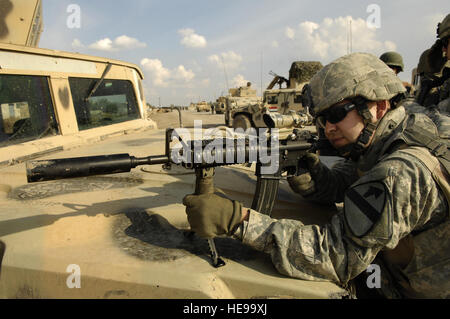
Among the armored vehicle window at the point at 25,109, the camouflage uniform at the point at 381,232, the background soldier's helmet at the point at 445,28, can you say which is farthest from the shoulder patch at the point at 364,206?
the armored vehicle window at the point at 25,109

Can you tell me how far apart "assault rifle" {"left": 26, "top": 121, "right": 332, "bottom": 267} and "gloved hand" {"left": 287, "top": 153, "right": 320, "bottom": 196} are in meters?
0.04

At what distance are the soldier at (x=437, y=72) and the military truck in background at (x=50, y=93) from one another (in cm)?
350

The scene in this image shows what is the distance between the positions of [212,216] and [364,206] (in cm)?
63

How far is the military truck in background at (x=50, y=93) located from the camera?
2678mm

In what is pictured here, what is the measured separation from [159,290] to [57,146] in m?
2.35

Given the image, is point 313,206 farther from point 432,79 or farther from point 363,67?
point 432,79

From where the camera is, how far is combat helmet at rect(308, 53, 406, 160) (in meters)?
1.54

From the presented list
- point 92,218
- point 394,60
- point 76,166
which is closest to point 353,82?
point 76,166

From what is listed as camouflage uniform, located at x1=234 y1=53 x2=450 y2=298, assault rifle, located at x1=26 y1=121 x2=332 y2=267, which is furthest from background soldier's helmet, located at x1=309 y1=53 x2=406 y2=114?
assault rifle, located at x1=26 y1=121 x2=332 y2=267

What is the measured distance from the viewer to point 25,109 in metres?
2.80

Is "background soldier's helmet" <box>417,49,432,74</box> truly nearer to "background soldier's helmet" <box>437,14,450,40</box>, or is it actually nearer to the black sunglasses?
"background soldier's helmet" <box>437,14,450,40</box>

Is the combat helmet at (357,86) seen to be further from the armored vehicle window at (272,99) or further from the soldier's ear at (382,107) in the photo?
the armored vehicle window at (272,99)
